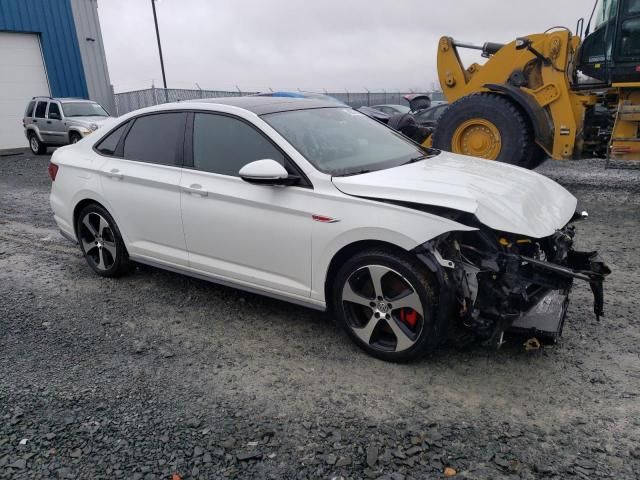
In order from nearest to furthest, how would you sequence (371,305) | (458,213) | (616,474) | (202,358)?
(616,474)
(458,213)
(371,305)
(202,358)

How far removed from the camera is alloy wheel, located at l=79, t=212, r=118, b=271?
4.64 meters

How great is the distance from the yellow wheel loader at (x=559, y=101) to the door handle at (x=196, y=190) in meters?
5.81

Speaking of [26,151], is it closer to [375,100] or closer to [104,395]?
[104,395]

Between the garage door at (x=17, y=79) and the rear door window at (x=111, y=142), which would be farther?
the garage door at (x=17, y=79)

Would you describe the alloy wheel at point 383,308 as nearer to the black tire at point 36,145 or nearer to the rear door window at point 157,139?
the rear door window at point 157,139

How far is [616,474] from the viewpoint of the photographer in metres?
2.27

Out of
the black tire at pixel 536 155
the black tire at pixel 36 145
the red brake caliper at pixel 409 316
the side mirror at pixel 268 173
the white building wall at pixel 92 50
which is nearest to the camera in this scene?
the red brake caliper at pixel 409 316

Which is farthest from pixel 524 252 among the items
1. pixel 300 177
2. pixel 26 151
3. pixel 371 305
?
pixel 26 151

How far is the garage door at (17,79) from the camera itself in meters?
18.5

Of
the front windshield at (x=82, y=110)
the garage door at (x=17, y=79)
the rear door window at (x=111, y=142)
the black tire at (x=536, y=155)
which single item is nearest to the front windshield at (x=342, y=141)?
the rear door window at (x=111, y=142)

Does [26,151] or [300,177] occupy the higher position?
[300,177]

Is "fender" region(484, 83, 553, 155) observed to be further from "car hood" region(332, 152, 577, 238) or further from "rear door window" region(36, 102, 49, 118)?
"rear door window" region(36, 102, 49, 118)

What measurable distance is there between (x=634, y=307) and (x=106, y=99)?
23.1 m

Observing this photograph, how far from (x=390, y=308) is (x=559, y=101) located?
21.0 ft
